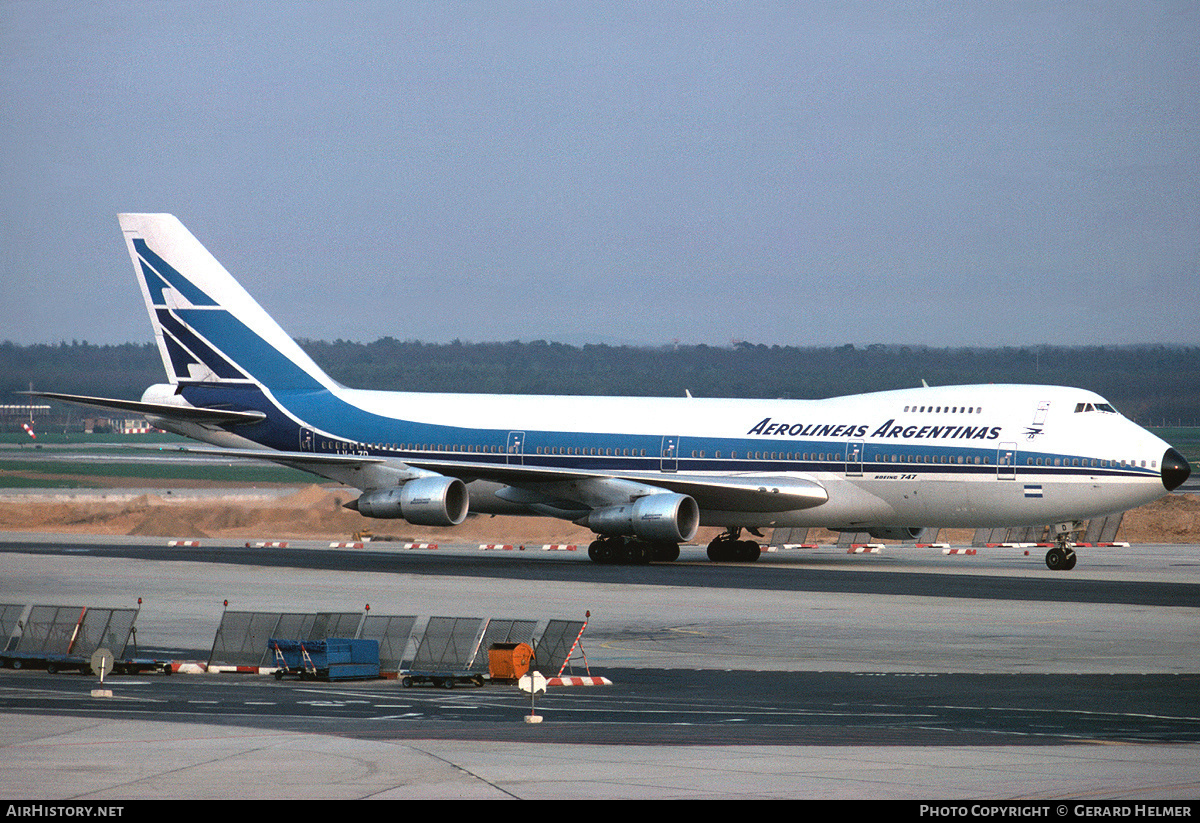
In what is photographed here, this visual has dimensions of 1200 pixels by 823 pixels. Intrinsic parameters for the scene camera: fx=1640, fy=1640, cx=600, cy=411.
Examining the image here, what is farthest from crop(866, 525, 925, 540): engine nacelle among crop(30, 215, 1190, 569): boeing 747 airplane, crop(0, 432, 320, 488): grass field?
crop(0, 432, 320, 488): grass field

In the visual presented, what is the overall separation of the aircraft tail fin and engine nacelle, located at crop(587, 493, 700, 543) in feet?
40.8

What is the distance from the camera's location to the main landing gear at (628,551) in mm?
46156

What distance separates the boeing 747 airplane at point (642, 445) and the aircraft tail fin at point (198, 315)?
0.05 m

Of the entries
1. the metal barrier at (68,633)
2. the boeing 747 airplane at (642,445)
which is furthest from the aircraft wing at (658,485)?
the metal barrier at (68,633)

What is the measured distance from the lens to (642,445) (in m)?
47.0

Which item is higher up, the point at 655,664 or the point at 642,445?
the point at 642,445

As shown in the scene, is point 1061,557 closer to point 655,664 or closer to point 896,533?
point 896,533

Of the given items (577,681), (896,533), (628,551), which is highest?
(577,681)

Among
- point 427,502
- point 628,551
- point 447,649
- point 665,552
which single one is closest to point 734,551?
point 665,552

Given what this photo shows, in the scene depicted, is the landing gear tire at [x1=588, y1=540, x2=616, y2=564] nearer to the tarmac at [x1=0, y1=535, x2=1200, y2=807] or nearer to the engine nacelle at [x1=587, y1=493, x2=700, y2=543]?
the engine nacelle at [x1=587, y1=493, x2=700, y2=543]

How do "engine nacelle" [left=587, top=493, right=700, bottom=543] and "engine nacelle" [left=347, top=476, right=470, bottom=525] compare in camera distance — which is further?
"engine nacelle" [left=347, top=476, right=470, bottom=525]

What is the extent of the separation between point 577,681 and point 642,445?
982 inches

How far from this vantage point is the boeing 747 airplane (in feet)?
140

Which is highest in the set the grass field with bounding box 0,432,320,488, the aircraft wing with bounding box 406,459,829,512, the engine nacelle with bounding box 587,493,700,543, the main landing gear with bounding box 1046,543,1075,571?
the aircraft wing with bounding box 406,459,829,512
